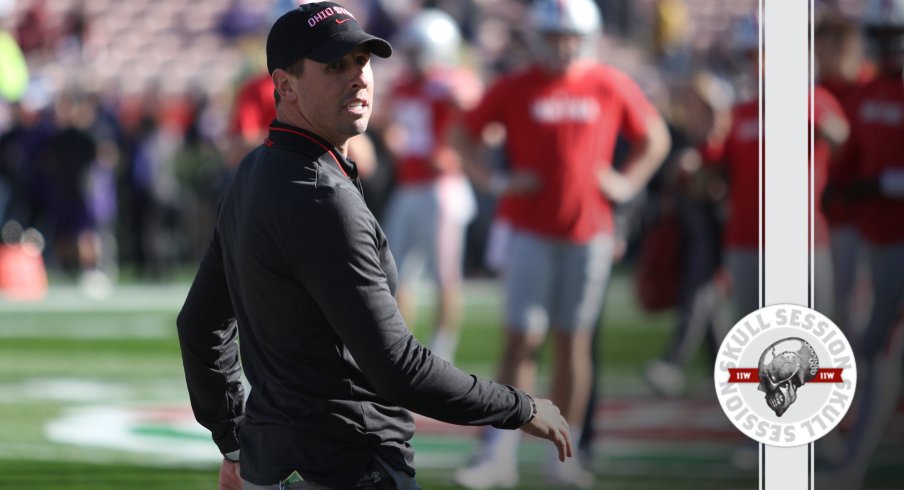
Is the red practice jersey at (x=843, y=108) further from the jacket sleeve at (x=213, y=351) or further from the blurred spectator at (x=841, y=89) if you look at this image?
the jacket sleeve at (x=213, y=351)

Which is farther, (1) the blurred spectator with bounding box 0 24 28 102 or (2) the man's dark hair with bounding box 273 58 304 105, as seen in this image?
(1) the blurred spectator with bounding box 0 24 28 102

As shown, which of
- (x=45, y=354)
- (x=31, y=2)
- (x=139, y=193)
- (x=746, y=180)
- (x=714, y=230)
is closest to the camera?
(x=746, y=180)

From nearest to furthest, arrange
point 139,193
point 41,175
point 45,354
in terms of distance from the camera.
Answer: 1. point 45,354
2. point 41,175
3. point 139,193

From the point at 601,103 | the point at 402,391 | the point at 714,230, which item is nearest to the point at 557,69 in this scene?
the point at 601,103

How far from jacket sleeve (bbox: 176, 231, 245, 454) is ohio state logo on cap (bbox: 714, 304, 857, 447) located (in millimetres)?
1201

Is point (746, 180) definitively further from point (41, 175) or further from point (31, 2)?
point (31, 2)

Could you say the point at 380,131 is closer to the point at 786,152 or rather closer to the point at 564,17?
the point at 564,17

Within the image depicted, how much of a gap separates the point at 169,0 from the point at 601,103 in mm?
21884

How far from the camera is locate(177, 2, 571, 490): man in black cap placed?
10.0ft

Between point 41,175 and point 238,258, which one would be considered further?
point 41,175

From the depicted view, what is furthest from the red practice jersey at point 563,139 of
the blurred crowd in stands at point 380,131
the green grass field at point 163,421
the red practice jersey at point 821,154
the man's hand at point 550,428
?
the man's hand at point 550,428

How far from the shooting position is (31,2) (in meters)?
24.4

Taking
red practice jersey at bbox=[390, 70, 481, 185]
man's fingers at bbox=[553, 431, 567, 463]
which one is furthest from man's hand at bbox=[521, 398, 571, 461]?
red practice jersey at bbox=[390, 70, 481, 185]

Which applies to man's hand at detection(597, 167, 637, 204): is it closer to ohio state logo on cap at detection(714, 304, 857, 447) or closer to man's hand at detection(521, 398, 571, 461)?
ohio state logo on cap at detection(714, 304, 857, 447)
